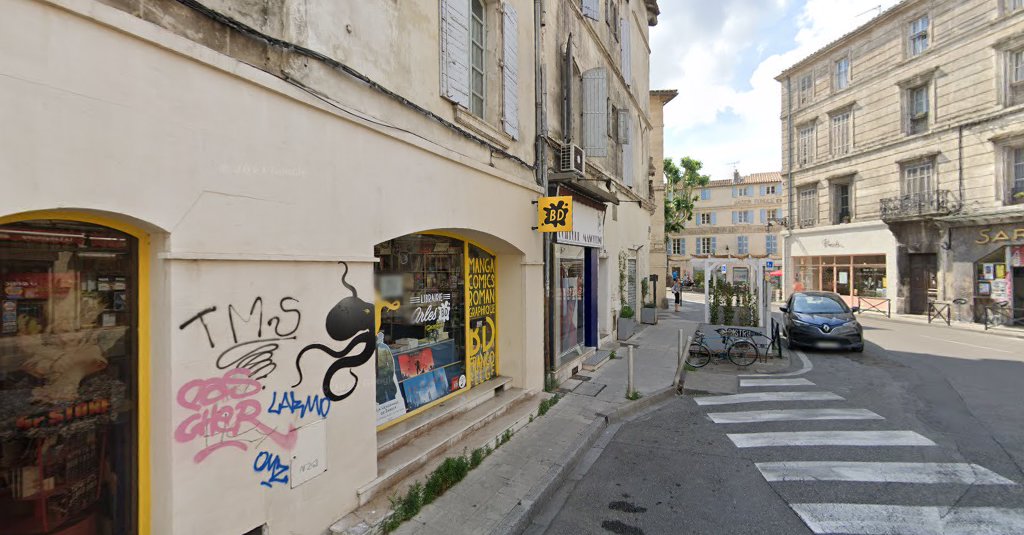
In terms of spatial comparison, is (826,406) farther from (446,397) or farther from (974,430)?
(446,397)

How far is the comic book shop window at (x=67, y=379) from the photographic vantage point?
2.29 metres

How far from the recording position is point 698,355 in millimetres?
9898

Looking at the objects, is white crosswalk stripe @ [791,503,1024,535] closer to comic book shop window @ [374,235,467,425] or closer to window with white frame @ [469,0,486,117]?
comic book shop window @ [374,235,467,425]

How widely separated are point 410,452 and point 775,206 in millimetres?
43630

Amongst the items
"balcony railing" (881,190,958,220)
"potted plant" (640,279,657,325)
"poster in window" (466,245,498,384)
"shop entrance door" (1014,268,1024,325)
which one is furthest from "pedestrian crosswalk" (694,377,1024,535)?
"balcony railing" (881,190,958,220)

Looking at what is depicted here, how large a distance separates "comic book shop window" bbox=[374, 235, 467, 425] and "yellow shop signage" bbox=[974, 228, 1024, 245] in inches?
811

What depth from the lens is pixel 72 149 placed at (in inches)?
85.6

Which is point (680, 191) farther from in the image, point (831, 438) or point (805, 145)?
point (831, 438)

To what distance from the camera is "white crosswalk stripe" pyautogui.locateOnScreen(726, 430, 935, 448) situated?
17.3 ft

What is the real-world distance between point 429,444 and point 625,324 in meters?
8.98

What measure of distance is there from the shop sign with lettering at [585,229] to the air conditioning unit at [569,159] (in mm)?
890

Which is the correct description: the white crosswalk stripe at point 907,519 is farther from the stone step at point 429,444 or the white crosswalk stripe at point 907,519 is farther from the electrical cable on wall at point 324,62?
the electrical cable on wall at point 324,62

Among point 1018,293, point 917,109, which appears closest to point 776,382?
point 1018,293

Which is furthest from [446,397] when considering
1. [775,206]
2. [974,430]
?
[775,206]
